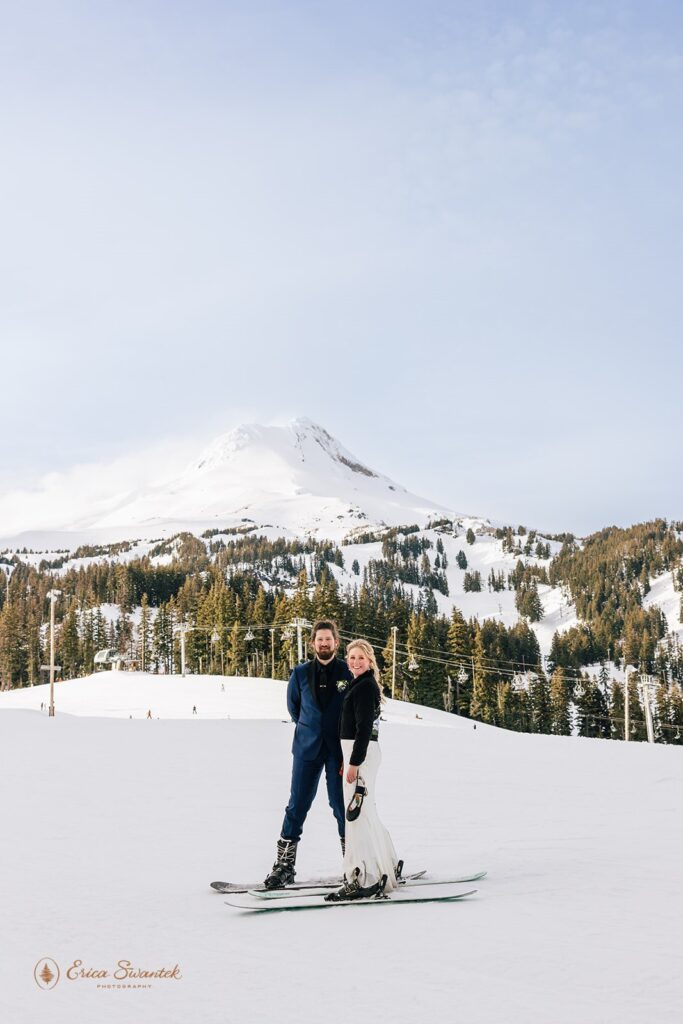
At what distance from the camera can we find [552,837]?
31.5 ft

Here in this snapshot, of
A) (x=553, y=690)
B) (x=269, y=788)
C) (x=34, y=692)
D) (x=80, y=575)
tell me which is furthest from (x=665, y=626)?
(x=269, y=788)

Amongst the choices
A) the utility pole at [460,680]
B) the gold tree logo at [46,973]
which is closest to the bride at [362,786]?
A: the gold tree logo at [46,973]

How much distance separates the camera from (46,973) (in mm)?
4691

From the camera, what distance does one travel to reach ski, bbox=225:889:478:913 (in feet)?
20.0

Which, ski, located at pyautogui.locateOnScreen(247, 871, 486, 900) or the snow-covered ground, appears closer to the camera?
the snow-covered ground

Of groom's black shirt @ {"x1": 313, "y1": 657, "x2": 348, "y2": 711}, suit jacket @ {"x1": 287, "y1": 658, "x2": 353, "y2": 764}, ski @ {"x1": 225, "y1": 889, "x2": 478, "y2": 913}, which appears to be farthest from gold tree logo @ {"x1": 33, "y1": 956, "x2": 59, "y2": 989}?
groom's black shirt @ {"x1": 313, "y1": 657, "x2": 348, "y2": 711}

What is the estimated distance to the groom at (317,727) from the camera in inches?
281

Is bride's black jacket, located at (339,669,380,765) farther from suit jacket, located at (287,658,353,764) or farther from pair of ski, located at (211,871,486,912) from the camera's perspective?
pair of ski, located at (211,871,486,912)

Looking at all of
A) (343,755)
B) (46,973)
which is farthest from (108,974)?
(343,755)

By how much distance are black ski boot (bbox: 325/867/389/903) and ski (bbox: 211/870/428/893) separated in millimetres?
430

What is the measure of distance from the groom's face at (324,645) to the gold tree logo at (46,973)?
299cm

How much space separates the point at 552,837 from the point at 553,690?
9522 cm

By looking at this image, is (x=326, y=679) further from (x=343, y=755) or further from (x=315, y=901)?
(x=315, y=901)

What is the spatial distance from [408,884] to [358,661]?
6.00 feet
